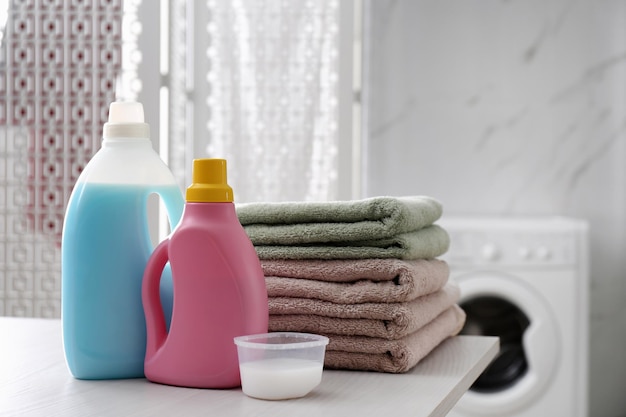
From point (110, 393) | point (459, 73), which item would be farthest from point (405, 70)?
point (110, 393)

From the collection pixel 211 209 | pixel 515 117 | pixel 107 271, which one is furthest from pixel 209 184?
pixel 515 117

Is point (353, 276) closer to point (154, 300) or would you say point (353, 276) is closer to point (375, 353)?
point (375, 353)

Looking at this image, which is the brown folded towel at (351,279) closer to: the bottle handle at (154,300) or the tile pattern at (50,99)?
the bottle handle at (154,300)

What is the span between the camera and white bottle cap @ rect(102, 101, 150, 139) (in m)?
0.76

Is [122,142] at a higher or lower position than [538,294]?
higher

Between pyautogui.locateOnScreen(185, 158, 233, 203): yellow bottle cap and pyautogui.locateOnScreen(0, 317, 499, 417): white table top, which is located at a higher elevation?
pyautogui.locateOnScreen(185, 158, 233, 203): yellow bottle cap

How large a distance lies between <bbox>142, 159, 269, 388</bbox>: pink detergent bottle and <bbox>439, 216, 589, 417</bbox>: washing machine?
1716 millimetres

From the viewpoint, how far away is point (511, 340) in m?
2.41

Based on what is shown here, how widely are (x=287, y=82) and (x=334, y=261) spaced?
1814mm

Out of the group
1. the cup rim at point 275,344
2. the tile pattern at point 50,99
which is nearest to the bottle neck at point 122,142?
the cup rim at point 275,344

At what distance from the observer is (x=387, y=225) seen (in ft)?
2.65

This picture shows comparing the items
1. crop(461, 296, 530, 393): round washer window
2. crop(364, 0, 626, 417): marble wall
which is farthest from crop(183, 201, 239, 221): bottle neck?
crop(364, 0, 626, 417): marble wall

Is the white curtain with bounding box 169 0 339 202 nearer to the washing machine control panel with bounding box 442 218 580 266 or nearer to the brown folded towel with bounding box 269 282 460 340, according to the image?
the washing machine control panel with bounding box 442 218 580 266

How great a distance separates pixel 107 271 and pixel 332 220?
25 centimetres
